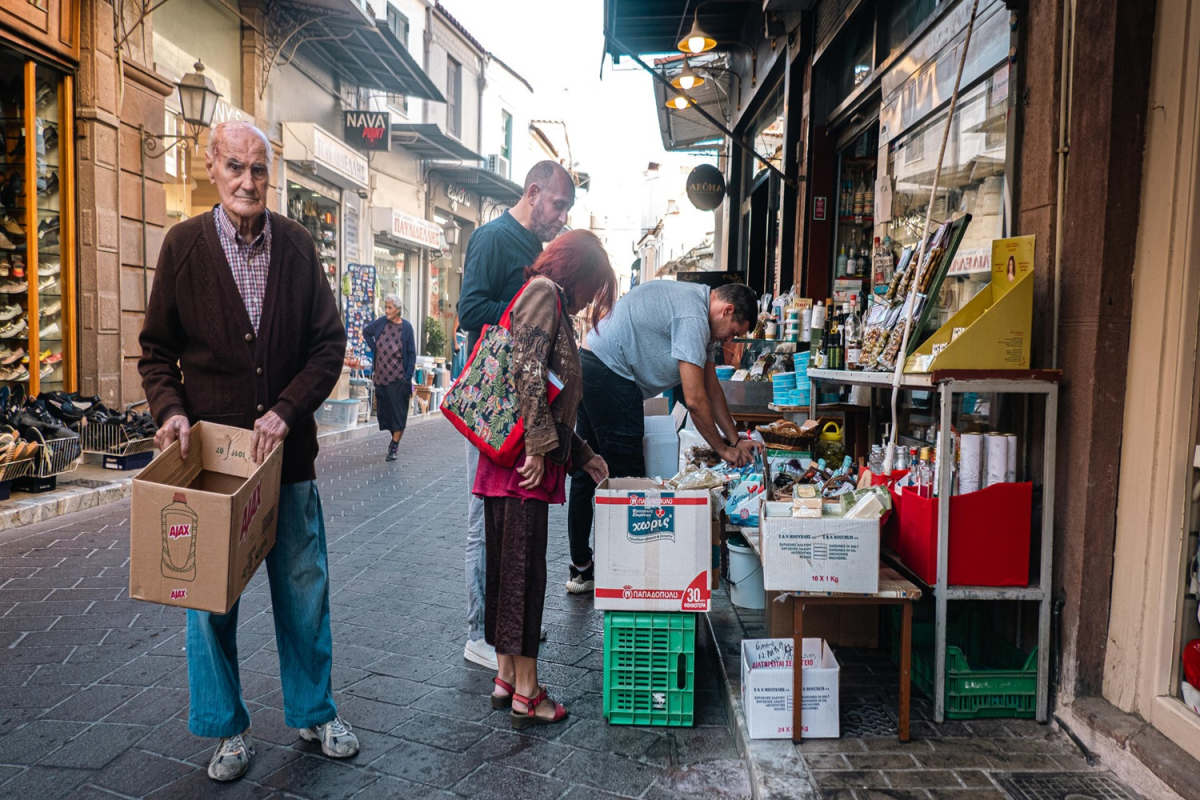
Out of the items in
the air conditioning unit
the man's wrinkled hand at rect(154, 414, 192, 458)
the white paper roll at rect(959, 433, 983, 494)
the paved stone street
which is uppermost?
the air conditioning unit

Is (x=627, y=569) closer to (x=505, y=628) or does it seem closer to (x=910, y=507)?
(x=505, y=628)

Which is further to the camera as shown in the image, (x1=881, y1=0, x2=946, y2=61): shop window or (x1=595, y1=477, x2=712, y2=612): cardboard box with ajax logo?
(x1=881, y1=0, x2=946, y2=61): shop window

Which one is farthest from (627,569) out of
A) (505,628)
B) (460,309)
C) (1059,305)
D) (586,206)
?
(586,206)

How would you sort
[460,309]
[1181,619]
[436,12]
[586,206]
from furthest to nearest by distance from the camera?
[586,206], [436,12], [460,309], [1181,619]

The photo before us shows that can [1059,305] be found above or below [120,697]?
above

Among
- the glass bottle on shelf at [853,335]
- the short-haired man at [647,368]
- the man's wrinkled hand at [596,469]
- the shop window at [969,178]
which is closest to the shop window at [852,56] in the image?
the shop window at [969,178]

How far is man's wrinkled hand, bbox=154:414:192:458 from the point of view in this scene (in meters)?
2.50

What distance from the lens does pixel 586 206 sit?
57.2m

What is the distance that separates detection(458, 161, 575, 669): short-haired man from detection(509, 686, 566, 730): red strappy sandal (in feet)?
1.78

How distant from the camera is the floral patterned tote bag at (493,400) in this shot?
2.97m

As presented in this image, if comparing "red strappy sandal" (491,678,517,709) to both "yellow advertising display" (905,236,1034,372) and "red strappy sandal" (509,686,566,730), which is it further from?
"yellow advertising display" (905,236,1034,372)

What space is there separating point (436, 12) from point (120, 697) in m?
20.8

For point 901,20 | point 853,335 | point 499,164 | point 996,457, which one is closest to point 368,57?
point 499,164

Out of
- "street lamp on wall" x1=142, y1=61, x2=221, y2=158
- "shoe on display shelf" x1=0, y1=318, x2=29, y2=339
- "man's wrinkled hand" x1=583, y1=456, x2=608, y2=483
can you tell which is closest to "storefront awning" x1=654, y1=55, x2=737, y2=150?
"street lamp on wall" x1=142, y1=61, x2=221, y2=158
